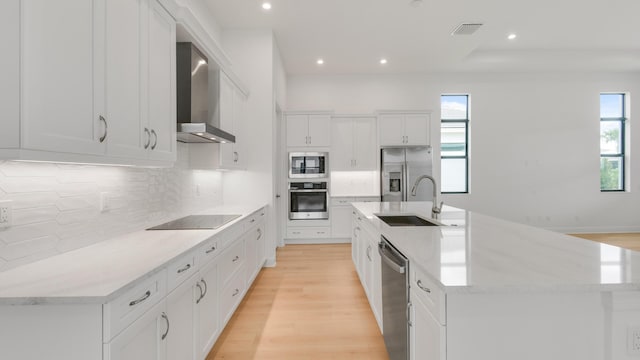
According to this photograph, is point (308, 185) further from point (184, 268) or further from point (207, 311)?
point (184, 268)

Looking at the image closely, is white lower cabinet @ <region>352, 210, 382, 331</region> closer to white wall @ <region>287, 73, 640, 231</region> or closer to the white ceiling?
the white ceiling

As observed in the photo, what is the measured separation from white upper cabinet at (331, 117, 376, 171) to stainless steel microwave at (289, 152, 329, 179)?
13.6 inches

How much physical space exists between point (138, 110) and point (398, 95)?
526cm

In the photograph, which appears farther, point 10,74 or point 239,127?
point 239,127

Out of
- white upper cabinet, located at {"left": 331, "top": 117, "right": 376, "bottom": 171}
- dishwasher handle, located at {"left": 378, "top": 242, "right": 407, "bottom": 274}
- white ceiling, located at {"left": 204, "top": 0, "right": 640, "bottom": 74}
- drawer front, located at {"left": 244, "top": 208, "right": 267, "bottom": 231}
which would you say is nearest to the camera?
dishwasher handle, located at {"left": 378, "top": 242, "right": 407, "bottom": 274}

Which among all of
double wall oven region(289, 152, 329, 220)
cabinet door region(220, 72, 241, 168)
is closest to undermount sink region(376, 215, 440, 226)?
cabinet door region(220, 72, 241, 168)

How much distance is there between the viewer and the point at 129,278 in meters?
1.12

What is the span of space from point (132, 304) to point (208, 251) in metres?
0.77

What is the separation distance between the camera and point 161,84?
190 cm

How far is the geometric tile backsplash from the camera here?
125cm

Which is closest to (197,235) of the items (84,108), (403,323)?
(84,108)

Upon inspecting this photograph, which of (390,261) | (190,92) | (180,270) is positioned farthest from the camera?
(190,92)

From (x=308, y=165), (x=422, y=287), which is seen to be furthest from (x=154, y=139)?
(x=308, y=165)

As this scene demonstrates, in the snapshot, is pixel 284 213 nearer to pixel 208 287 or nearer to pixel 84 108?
pixel 208 287
